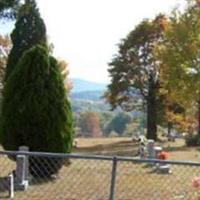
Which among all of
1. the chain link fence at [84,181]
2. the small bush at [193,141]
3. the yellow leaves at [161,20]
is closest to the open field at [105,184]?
the chain link fence at [84,181]

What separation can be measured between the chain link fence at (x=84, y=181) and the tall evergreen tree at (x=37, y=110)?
24cm

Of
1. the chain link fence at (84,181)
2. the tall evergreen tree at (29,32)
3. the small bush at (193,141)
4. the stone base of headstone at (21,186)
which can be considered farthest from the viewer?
the tall evergreen tree at (29,32)

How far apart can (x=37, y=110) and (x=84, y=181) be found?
203 centimetres

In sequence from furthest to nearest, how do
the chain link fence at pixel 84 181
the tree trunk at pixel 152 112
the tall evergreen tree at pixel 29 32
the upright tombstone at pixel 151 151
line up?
the tree trunk at pixel 152 112 → the tall evergreen tree at pixel 29 32 → the upright tombstone at pixel 151 151 → the chain link fence at pixel 84 181

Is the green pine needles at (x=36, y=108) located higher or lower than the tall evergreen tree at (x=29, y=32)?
lower

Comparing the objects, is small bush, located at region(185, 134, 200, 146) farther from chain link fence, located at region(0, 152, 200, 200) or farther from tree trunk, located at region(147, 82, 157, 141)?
chain link fence, located at region(0, 152, 200, 200)

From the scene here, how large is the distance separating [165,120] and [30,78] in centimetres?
3461

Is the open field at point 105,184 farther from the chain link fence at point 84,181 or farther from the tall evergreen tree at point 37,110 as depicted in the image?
the tall evergreen tree at point 37,110

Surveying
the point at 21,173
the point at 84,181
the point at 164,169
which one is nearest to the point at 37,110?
the point at 84,181

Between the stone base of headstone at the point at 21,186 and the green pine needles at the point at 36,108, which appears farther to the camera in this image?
the green pine needles at the point at 36,108

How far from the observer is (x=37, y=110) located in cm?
1568

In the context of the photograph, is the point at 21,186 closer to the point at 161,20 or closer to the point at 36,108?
the point at 36,108

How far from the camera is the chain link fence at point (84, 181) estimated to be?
13227 mm

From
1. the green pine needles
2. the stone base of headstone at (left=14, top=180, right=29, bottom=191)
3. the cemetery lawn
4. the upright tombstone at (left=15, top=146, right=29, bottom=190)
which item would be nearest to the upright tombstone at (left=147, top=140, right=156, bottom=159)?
the cemetery lawn
